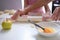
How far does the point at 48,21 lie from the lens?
0.90 m

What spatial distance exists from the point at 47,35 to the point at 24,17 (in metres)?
0.37

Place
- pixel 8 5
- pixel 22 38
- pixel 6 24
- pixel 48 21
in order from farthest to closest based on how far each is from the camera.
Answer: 1. pixel 8 5
2. pixel 48 21
3. pixel 6 24
4. pixel 22 38

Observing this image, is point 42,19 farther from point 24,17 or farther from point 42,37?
point 42,37

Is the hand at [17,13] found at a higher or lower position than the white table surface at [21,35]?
higher

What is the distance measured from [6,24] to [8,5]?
76cm

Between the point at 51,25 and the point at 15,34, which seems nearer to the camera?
the point at 15,34

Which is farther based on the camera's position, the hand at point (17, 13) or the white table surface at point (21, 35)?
the hand at point (17, 13)

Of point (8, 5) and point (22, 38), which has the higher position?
point (8, 5)

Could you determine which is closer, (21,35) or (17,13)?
(21,35)

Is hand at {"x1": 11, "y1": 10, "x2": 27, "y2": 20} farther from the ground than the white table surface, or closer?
farther from the ground

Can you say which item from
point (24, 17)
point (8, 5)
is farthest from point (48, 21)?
point (8, 5)

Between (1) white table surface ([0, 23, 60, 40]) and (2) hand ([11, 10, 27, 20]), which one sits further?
(2) hand ([11, 10, 27, 20])

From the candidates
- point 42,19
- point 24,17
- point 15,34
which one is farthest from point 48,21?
point 15,34

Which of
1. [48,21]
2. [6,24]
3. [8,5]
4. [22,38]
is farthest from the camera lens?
[8,5]
